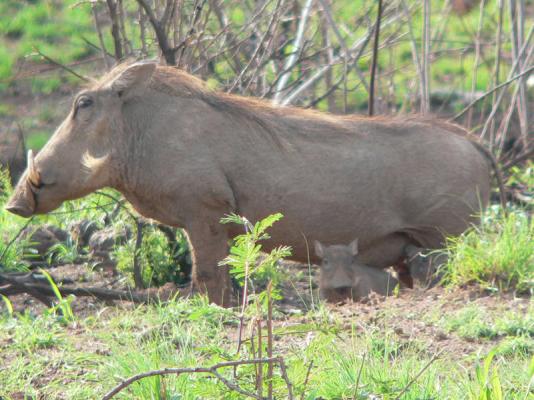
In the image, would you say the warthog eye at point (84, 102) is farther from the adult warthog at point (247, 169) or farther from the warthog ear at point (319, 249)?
the warthog ear at point (319, 249)

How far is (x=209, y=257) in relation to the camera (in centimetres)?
532

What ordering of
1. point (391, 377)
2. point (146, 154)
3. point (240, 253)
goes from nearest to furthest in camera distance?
point (240, 253), point (391, 377), point (146, 154)

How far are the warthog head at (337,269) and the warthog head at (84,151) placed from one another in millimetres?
1119

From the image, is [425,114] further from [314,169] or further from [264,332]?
[264,332]

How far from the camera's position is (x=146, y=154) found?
5.38 metres

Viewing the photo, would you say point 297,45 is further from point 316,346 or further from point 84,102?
point 316,346

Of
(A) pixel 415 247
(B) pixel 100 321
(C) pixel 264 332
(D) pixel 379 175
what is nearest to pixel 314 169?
(D) pixel 379 175

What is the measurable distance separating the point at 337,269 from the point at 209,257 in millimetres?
651

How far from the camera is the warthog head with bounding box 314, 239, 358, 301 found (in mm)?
5504

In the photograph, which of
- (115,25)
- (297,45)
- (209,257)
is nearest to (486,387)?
(209,257)

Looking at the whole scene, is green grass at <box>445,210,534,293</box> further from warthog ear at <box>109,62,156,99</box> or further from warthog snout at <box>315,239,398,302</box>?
warthog ear at <box>109,62,156,99</box>

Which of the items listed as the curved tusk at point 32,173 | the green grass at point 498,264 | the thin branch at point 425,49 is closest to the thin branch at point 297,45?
the thin branch at point 425,49

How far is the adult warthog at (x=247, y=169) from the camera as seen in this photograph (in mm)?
5352

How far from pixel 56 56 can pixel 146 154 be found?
5594 millimetres
